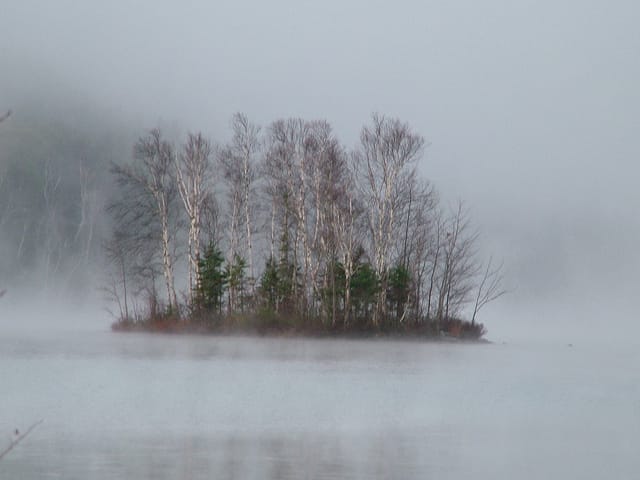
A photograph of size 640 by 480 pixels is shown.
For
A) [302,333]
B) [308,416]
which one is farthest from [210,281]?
[308,416]

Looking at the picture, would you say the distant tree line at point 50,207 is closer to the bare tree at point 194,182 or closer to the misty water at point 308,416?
the bare tree at point 194,182

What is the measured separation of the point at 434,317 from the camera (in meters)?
47.2

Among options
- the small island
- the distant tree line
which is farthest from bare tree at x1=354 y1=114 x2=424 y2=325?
the distant tree line

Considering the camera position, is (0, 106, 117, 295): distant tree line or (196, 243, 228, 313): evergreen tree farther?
(0, 106, 117, 295): distant tree line

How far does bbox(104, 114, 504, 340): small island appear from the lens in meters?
44.5

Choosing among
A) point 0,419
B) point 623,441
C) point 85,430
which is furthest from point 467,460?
point 0,419

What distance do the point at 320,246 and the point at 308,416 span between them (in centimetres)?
2845

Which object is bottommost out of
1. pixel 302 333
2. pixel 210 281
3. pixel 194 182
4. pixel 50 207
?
pixel 302 333

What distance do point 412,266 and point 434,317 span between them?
2209 millimetres

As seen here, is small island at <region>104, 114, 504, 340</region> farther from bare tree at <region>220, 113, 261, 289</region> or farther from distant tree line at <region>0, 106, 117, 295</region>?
distant tree line at <region>0, 106, 117, 295</region>

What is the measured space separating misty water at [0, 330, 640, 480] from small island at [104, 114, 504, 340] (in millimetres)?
12625

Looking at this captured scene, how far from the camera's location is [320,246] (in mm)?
45500

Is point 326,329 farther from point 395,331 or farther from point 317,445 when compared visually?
point 317,445

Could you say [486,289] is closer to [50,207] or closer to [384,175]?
[384,175]
